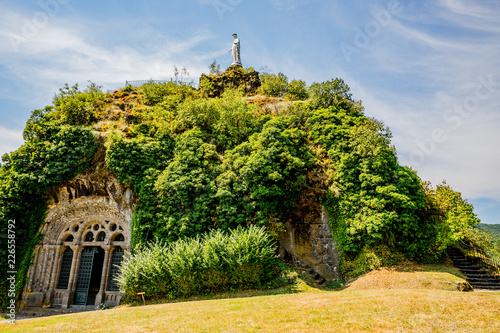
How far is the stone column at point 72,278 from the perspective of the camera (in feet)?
56.4

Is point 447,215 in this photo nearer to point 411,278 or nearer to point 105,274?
point 411,278

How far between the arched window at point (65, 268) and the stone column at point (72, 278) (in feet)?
2.19

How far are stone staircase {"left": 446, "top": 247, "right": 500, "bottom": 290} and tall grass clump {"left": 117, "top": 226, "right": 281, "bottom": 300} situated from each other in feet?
35.2

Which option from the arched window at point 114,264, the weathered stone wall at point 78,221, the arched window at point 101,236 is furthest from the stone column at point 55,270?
the arched window at point 114,264

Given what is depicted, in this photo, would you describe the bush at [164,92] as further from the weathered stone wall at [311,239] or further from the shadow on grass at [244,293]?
the shadow on grass at [244,293]

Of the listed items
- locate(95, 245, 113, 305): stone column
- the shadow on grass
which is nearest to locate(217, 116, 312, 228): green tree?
the shadow on grass

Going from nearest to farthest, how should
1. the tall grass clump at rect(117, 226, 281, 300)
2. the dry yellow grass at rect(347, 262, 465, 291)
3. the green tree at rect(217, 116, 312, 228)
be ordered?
1. the dry yellow grass at rect(347, 262, 465, 291)
2. the tall grass clump at rect(117, 226, 281, 300)
3. the green tree at rect(217, 116, 312, 228)

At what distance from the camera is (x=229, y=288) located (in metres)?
13.2

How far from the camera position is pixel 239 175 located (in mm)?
16203

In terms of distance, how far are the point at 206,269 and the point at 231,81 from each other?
2073 centimetres

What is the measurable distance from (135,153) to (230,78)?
1520 centimetres

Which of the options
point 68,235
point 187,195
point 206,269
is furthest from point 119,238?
point 206,269

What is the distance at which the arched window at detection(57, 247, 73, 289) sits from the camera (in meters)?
18.1

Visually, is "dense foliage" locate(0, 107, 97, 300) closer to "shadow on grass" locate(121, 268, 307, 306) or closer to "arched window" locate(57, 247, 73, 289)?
"arched window" locate(57, 247, 73, 289)
